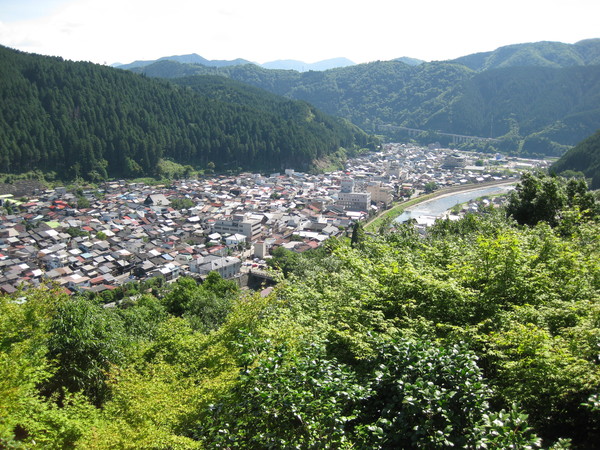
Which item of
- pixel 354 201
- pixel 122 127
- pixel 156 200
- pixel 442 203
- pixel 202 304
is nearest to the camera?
pixel 202 304

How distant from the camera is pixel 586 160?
34.1 m

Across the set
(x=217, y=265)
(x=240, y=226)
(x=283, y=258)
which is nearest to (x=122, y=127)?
(x=240, y=226)

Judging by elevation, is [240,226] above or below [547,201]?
below

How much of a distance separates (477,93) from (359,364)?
98.1 meters

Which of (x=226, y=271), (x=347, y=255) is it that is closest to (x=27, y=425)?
(x=347, y=255)

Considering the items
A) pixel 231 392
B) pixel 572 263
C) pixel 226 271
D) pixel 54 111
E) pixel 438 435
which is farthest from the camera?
pixel 54 111

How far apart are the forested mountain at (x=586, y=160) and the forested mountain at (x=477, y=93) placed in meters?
30.8

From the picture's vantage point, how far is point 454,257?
19.7 feet

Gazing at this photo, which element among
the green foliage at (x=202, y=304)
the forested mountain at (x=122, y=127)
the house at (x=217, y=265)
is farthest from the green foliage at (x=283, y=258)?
the forested mountain at (x=122, y=127)

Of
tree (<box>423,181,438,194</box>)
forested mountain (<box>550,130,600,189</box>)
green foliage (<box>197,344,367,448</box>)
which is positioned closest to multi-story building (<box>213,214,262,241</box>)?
tree (<box>423,181,438,194</box>)

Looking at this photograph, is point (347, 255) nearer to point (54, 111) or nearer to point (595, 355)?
point (595, 355)

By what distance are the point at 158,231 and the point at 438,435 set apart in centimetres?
2683

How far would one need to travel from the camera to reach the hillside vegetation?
3.12m

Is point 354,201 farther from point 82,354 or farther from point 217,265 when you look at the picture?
point 82,354
